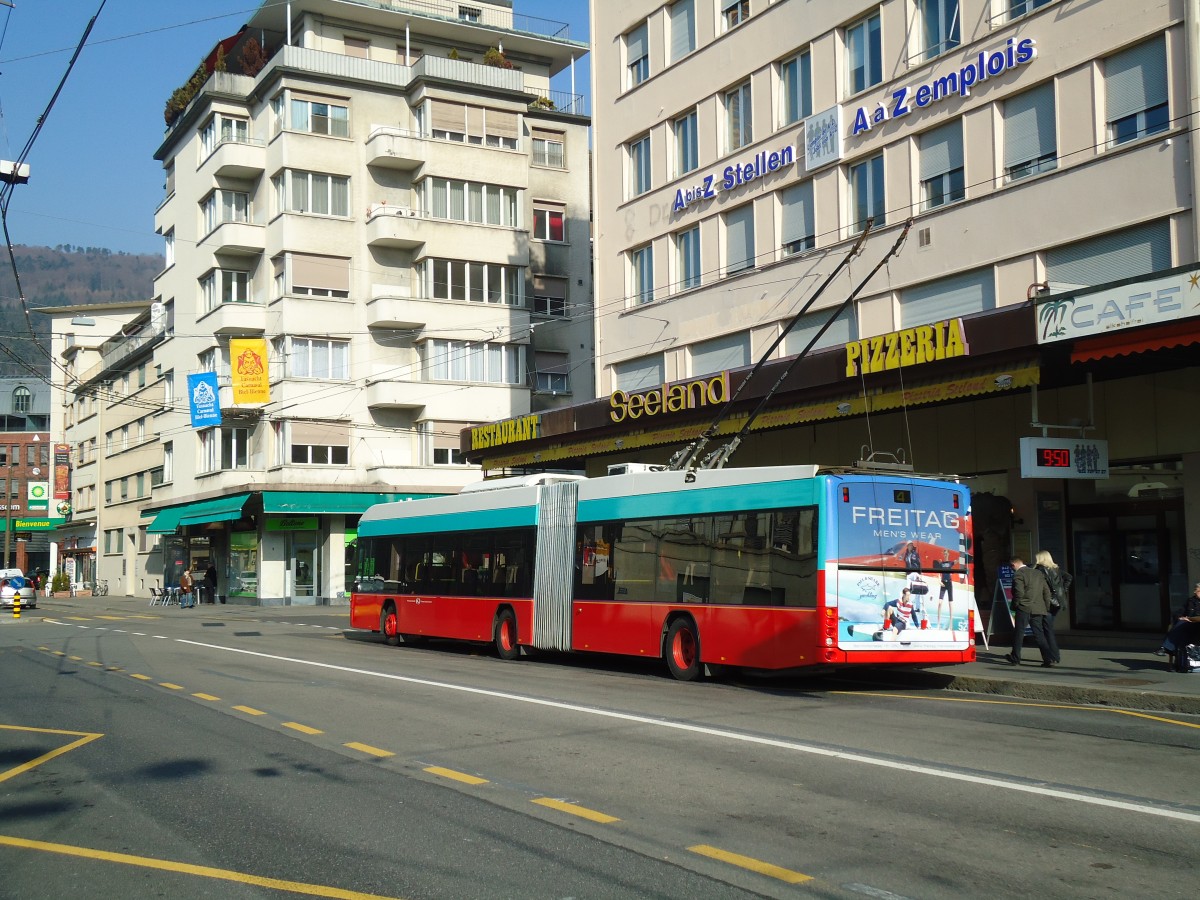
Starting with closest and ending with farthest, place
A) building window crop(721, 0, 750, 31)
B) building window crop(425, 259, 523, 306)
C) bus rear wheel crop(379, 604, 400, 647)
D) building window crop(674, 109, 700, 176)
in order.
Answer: bus rear wheel crop(379, 604, 400, 647) → building window crop(721, 0, 750, 31) → building window crop(674, 109, 700, 176) → building window crop(425, 259, 523, 306)

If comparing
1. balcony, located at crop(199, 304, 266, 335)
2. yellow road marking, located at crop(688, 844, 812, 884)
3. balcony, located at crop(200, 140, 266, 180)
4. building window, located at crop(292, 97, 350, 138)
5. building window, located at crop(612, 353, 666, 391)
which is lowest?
yellow road marking, located at crop(688, 844, 812, 884)

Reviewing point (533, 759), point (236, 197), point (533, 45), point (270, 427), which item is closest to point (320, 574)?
point (270, 427)

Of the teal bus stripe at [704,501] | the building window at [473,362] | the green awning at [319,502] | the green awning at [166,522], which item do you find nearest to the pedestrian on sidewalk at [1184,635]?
the teal bus stripe at [704,501]

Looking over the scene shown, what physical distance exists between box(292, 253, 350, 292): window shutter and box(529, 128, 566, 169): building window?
10.2m

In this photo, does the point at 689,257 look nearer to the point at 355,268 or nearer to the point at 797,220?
the point at 797,220

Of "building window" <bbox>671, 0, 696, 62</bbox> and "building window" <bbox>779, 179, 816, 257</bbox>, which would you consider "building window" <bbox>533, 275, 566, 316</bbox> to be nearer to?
"building window" <bbox>671, 0, 696, 62</bbox>

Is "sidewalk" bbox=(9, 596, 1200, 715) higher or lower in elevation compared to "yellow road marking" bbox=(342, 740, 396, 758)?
lower

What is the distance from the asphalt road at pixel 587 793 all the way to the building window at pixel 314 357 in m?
32.3

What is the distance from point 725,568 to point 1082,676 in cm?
472

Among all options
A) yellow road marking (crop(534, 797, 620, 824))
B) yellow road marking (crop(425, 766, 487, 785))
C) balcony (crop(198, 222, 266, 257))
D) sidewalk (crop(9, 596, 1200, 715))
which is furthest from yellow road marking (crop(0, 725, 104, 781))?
balcony (crop(198, 222, 266, 257))

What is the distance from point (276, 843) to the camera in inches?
266

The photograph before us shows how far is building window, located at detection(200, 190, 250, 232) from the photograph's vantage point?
4891 cm

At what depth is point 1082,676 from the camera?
15.2 meters

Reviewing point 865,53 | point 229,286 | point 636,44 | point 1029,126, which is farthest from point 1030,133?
point 229,286
